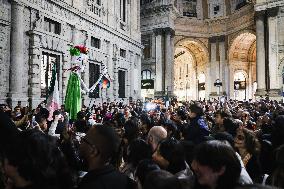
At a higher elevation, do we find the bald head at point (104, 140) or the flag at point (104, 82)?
the flag at point (104, 82)

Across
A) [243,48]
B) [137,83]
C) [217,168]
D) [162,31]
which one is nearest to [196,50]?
[243,48]

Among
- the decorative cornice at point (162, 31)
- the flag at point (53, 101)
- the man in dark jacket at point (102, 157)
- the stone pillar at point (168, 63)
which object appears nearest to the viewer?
the man in dark jacket at point (102, 157)

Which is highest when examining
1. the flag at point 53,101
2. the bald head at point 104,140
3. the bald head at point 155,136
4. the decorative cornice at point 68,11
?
the decorative cornice at point 68,11

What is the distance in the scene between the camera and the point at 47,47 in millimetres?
16922

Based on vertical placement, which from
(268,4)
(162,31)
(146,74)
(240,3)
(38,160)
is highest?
(240,3)

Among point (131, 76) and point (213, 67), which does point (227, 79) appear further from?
point (131, 76)

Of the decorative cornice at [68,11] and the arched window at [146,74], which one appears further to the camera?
the arched window at [146,74]

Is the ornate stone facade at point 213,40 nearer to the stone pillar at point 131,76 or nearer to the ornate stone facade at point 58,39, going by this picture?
the stone pillar at point 131,76

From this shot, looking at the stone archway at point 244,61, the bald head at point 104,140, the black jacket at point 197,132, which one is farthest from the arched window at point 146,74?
the bald head at point 104,140

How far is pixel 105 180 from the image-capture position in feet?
8.29

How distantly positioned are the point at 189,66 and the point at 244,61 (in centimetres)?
931

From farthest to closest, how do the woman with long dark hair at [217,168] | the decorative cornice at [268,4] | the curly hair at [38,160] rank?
the decorative cornice at [268,4]
the woman with long dark hair at [217,168]
the curly hair at [38,160]

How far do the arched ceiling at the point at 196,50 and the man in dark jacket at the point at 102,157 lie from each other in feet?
132

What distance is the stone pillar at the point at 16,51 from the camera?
1476 cm
